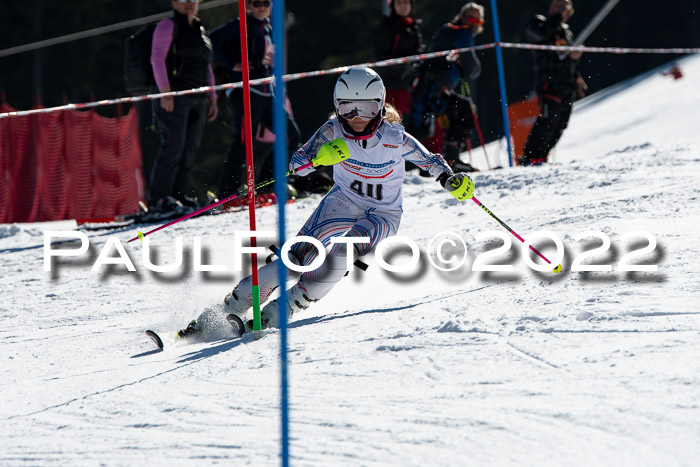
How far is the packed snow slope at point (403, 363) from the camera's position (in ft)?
10.0

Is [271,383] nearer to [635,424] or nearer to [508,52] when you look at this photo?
[635,424]

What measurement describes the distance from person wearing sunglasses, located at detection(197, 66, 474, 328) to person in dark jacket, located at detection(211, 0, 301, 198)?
10.1ft

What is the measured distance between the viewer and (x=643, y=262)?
16.4 ft

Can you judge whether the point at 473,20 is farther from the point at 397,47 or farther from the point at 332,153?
the point at 332,153

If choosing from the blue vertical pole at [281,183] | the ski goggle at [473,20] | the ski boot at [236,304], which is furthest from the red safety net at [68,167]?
the blue vertical pole at [281,183]

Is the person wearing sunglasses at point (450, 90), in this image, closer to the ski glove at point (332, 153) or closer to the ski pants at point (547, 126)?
the ski pants at point (547, 126)

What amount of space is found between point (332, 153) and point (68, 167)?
7.29 m

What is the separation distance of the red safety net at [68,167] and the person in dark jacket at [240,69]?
10.4 ft

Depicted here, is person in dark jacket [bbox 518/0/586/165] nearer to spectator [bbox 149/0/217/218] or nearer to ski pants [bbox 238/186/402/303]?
spectator [bbox 149/0/217/218]

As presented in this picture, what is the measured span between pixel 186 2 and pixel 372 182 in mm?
3571

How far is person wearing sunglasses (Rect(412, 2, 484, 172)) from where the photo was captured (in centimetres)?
908

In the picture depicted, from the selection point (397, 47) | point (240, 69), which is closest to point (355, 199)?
point (240, 69)

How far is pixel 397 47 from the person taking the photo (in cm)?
920

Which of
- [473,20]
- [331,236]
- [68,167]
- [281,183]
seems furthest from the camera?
[68,167]
